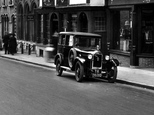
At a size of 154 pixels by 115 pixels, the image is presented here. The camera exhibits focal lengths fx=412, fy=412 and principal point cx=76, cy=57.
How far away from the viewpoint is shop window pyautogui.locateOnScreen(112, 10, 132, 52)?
72.5 ft

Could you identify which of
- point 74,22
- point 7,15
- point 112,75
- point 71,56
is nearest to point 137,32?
point 71,56

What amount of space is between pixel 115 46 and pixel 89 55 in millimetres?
7890

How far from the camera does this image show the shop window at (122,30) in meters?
22.1

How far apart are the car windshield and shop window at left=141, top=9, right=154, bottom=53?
4.05 meters

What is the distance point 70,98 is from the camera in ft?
38.8

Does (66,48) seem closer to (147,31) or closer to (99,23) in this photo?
(147,31)

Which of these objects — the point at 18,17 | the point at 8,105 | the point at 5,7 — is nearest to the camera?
the point at 8,105

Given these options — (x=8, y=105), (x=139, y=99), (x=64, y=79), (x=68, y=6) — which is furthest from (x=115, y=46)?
(x=8, y=105)

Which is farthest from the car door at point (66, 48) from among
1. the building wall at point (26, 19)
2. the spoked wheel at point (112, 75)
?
the building wall at point (26, 19)

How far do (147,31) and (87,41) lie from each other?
463 centimetres

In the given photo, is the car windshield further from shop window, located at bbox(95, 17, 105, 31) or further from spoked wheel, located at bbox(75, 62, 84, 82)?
shop window, located at bbox(95, 17, 105, 31)

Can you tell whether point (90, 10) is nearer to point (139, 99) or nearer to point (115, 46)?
point (115, 46)

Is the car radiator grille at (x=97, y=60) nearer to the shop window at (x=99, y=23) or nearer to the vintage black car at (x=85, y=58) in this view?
the vintage black car at (x=85, y=58)

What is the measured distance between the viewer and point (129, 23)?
72.0ft
